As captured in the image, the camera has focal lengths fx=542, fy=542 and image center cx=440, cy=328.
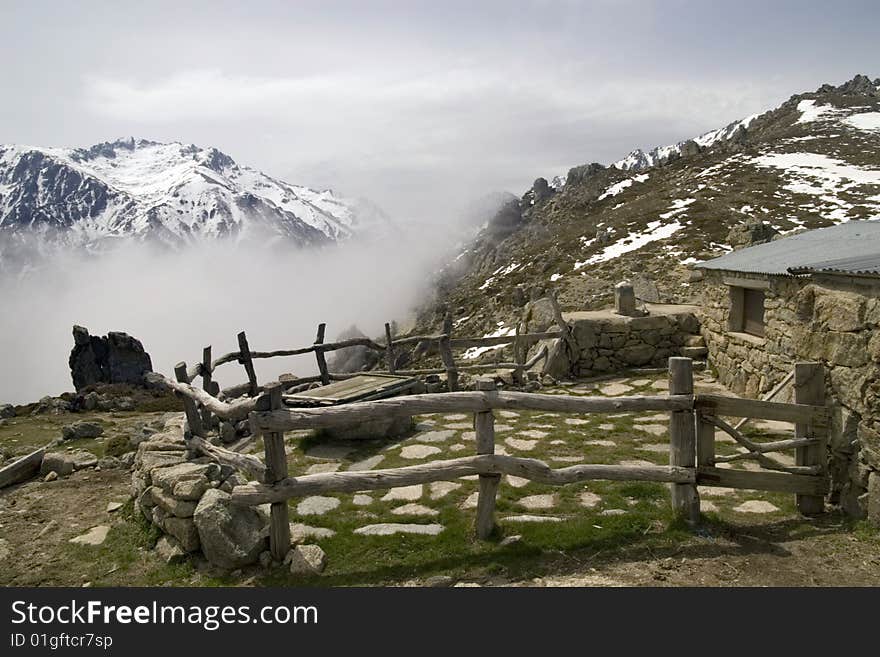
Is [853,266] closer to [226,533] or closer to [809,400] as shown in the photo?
[809,400]

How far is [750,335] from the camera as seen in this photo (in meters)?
10.5

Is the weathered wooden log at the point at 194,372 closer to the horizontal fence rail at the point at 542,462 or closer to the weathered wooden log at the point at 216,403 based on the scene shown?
the weathered wooden log at the point at 216,403

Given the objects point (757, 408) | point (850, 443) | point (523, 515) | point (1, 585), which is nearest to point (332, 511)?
point (523, 515)

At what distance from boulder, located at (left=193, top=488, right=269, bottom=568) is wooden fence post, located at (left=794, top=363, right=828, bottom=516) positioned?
5322 millimetres

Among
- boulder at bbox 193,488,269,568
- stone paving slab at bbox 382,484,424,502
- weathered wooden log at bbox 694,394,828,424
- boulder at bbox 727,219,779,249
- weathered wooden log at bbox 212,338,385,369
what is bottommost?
stone paving slab at bbox 382,484,424,502

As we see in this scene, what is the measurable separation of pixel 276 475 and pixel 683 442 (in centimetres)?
385

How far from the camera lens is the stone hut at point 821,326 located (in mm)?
5070

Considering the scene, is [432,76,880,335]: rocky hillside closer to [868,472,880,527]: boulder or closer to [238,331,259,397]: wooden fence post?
[238,331,259,397]: wooden fence post

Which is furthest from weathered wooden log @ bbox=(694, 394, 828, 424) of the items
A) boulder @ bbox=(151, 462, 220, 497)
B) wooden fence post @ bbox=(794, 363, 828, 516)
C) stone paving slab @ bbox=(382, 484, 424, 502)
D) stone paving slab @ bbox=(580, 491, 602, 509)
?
boulder @ bbox=(151, 462, 220, 497)

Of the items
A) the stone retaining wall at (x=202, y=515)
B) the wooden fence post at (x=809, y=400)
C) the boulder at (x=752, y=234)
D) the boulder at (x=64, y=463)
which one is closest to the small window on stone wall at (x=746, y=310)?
the wooden fence post at (x=809, y=400)

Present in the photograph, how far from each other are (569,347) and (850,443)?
781 cm

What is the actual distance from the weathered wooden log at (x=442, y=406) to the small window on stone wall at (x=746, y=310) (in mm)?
6476

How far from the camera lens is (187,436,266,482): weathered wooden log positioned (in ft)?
16.6
